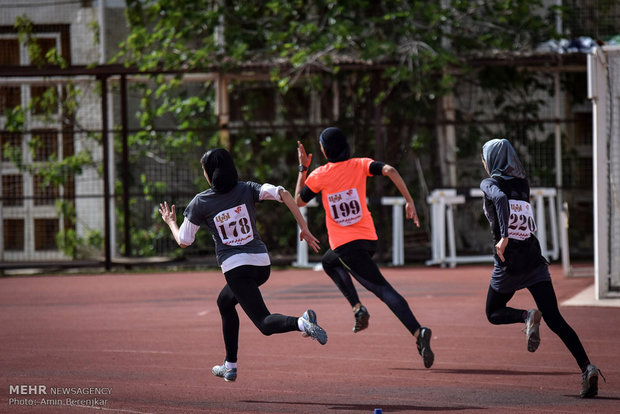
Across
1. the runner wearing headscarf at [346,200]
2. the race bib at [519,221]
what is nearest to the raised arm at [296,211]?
the runner wearing headscarf at [346,200]

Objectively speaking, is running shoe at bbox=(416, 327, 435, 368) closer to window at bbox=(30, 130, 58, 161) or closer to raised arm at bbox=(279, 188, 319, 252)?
raised arm at bbox=(279, 188, 319, 252)

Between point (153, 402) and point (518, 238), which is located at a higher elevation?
point (518, 238)

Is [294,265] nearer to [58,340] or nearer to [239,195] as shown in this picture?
[58,340]

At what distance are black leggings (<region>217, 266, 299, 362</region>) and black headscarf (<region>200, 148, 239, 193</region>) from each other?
22.8 inches

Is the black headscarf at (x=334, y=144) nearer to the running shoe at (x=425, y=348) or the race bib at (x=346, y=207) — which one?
the race bib at (x=346, y=207)

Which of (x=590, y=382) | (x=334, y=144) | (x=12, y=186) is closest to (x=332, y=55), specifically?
(x=12, y=186)

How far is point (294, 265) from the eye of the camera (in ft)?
60.3

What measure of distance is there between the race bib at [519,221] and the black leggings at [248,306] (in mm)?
1574

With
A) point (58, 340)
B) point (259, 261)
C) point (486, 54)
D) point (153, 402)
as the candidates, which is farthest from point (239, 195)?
point (486, 54)

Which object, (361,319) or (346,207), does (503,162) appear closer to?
(346,207)

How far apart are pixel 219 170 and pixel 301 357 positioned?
7.45 feet

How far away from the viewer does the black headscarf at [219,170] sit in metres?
6.99

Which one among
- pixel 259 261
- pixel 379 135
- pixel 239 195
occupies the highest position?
pixel 379 135

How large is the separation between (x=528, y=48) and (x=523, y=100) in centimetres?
110
